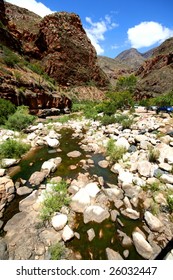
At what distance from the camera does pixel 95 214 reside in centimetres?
409

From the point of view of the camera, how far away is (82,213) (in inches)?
165

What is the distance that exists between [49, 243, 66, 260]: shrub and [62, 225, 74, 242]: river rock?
0.17 m

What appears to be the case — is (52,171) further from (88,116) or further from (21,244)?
(88,116)

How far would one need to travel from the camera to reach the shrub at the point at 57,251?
10.2 feet

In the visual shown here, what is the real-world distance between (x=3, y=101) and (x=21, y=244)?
11598 millimetres

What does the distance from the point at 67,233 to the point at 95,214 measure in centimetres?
87

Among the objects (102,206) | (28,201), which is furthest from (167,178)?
(28,201)

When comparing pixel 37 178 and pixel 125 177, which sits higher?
pixel 125 177

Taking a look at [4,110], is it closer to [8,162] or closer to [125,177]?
[8,162]

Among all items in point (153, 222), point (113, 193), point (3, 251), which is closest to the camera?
point (3, 251)

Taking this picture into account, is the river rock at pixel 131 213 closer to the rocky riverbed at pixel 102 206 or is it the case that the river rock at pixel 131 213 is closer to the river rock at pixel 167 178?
the rocky riverbed at pixel 102 206

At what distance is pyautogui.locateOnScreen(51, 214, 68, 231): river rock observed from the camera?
146 inches

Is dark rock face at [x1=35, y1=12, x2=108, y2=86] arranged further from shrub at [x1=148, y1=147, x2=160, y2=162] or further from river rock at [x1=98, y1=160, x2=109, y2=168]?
shrub at [x1=148, y1=147, x2=160, y2=162]

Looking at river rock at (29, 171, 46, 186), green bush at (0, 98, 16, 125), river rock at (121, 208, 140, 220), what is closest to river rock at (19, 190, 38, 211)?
river rock at (29, 171, 46, 186)
